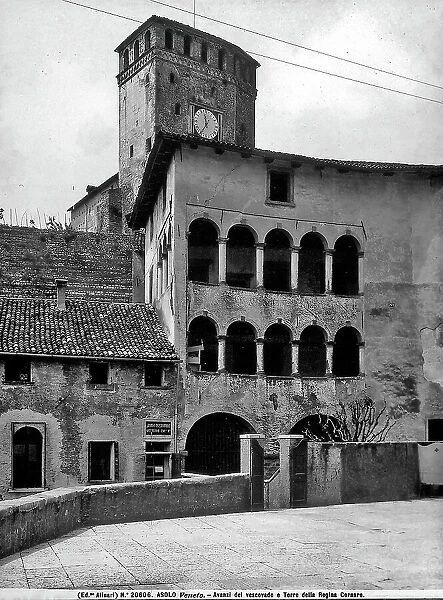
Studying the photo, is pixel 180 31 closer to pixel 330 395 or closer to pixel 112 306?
pixel 112 306

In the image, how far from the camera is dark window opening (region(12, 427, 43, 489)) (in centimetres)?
2555

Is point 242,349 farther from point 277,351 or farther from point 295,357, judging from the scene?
point 295,357

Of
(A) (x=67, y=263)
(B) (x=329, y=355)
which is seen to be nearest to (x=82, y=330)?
(B) (x=329, y=355)

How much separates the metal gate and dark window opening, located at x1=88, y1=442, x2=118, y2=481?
8.52 m

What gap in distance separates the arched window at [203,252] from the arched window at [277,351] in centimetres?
252

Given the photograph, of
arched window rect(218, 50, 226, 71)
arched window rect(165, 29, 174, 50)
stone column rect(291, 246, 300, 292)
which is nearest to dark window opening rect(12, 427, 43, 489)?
stone column rect(291, 246, 300, 292)

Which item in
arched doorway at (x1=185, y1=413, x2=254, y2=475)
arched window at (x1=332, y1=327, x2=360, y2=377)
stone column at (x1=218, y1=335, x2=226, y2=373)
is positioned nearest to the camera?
arched doorway at (x1=185, y1=413, x2=254, y2=475)

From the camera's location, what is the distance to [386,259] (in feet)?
95.7

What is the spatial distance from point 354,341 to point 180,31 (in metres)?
24.5

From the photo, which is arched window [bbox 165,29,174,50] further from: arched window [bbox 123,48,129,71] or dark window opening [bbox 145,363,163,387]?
dark window opening [bbox 145,363,163,387]

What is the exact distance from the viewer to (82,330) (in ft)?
89.7

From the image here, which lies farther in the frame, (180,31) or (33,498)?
(180,31)

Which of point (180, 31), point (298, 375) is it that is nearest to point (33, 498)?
point (298, 375)

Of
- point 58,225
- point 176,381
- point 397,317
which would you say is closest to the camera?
point 176,381
